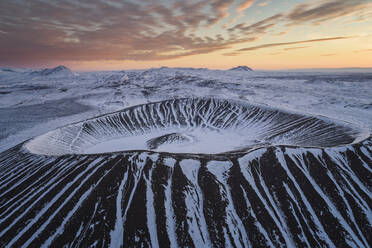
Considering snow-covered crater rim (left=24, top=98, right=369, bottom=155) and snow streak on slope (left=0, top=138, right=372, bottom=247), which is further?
snow-covered crater rim (left=24, top=98, right=369, bottom=155)

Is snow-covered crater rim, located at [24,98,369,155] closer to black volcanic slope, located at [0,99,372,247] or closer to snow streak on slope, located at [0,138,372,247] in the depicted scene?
black volcanic slope, located at [0,99,372,247]

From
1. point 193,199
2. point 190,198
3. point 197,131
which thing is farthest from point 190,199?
point 197,131

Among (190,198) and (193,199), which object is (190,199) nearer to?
(190,198)

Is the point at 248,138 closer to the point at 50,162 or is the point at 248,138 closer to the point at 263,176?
the point at 263,176

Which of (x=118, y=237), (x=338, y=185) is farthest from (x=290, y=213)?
(x=118, y=237)

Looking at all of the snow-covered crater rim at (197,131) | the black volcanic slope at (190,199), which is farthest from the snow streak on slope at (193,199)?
the snow-covered crater rim at (197,131)

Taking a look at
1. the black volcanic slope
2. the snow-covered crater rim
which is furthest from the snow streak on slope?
the snow-covered crater rim

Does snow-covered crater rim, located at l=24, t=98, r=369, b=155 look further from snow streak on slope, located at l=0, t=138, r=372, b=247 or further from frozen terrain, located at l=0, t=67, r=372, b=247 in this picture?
snow streak on slope, located at l=0, t=138, r=372, b=247
